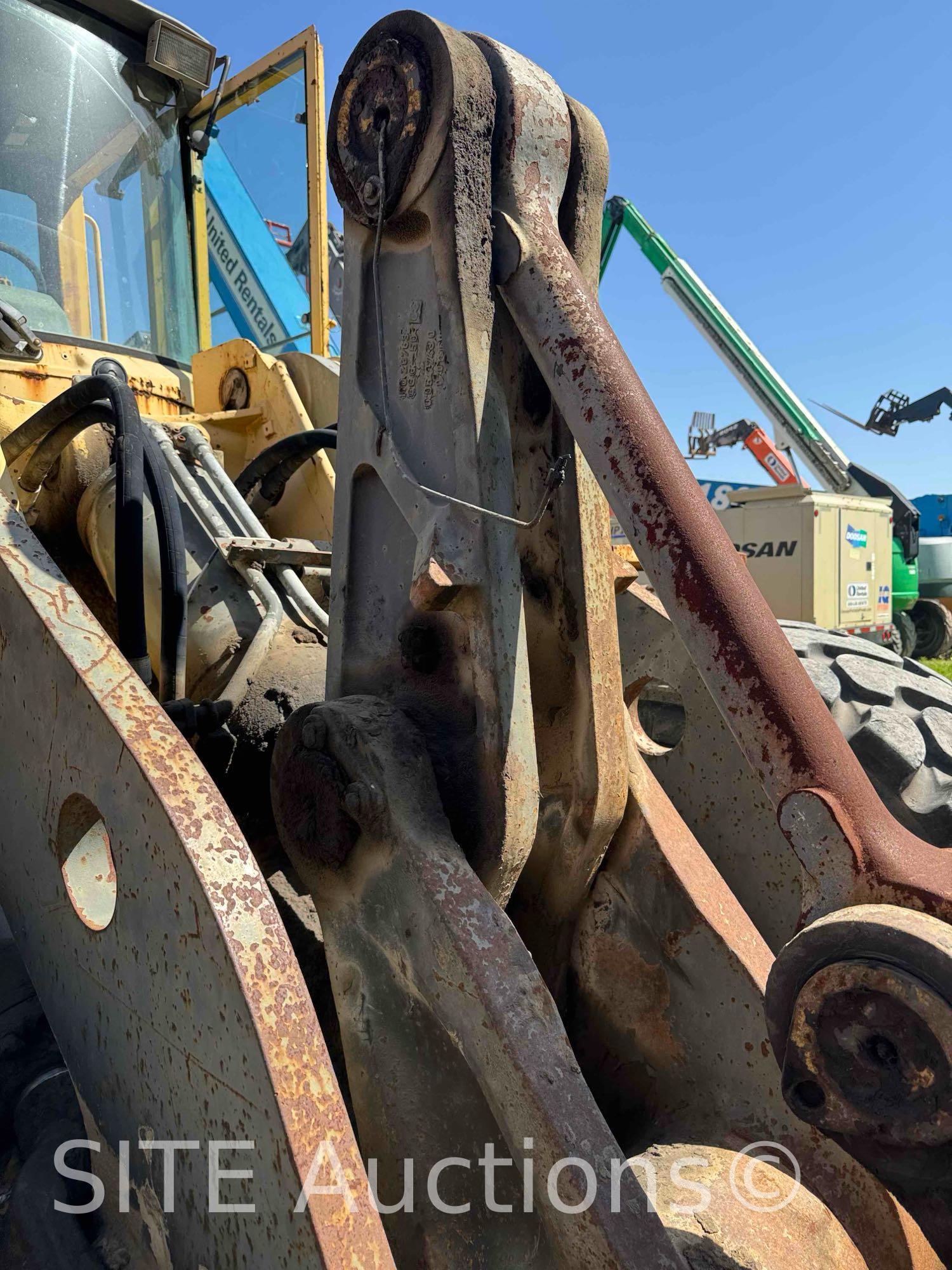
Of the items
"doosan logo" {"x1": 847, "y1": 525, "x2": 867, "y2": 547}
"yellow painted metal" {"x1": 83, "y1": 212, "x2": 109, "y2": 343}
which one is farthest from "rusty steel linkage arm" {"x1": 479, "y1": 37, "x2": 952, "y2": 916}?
"doosan logo" {"x1": 847, "y1": 525, "x2": 867, "y2": 547}

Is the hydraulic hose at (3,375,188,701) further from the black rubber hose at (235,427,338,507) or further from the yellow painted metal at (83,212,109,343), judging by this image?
the yellow painted metal at (83,212,109,343)

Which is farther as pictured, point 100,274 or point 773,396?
point 773,396

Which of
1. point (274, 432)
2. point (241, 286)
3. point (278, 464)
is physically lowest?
point (278, 464)

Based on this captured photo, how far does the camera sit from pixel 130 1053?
1238mm

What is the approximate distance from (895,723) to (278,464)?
1.53 meters

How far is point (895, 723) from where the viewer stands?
223cm

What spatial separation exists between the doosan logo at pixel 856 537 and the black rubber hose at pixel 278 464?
861 centimetres

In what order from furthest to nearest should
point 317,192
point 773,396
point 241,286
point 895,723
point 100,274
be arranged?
point 773,396, point 241,286, point 317,192, point 100,274, point 895,723

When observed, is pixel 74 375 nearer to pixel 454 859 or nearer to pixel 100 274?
pixel 100 274

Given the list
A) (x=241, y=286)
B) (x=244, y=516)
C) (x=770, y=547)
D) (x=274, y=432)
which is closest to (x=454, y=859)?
(x=244, y=516)

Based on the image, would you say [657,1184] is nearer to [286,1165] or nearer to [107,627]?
[286,1165]

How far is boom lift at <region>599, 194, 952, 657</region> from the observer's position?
11602 mm

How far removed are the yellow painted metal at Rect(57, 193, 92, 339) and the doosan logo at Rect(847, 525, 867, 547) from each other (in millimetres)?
8513

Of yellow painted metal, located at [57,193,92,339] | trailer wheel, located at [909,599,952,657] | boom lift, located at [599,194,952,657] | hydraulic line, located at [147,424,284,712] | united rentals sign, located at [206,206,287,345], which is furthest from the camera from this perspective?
trailer wheel, located at [909,599,952,657]
